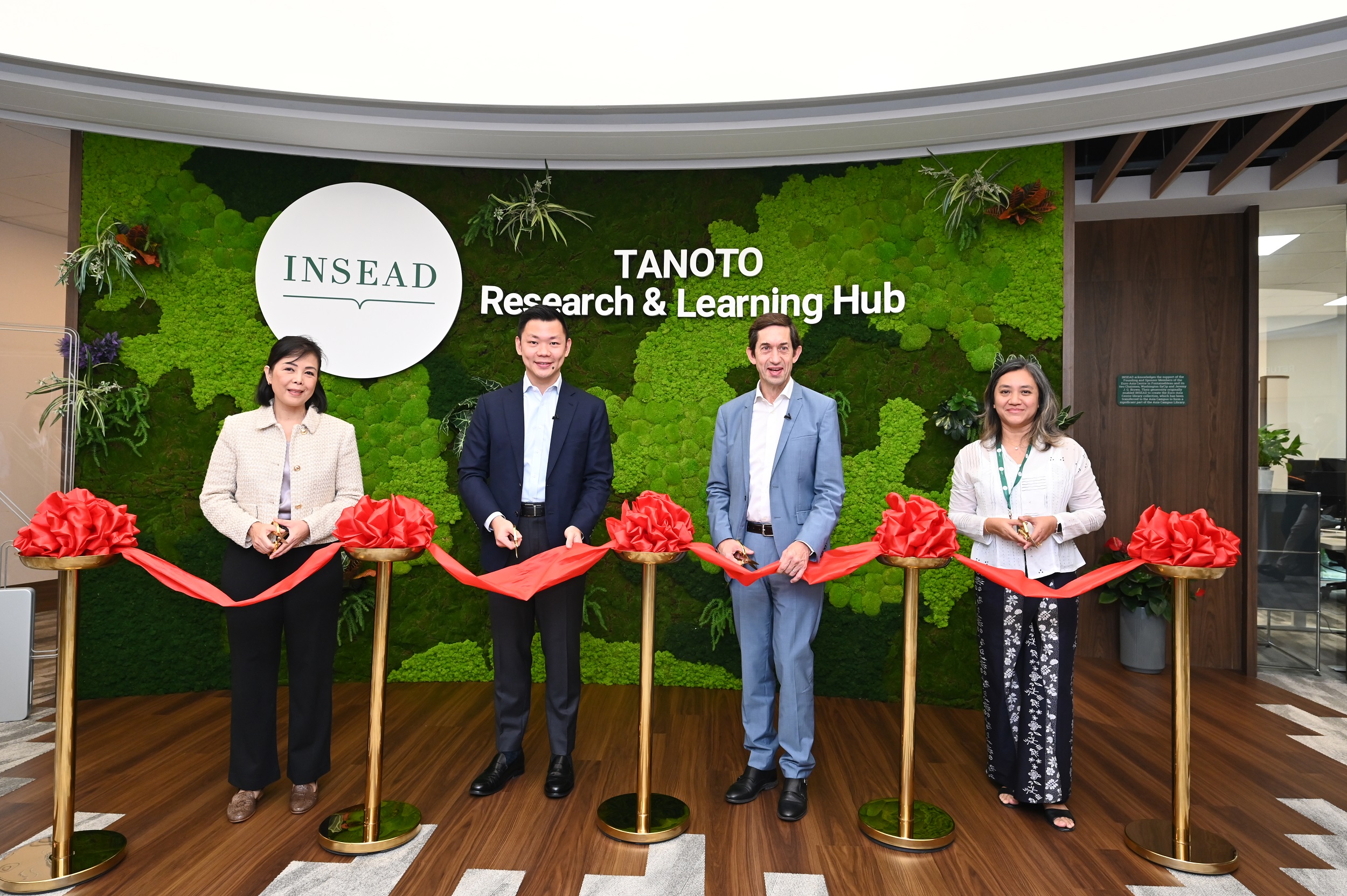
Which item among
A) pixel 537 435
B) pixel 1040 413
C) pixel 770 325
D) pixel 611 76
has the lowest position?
pixel 537 435

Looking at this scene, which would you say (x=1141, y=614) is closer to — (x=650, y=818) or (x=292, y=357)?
(x=650, y=818)

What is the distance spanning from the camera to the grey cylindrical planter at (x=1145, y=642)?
16.2 feet

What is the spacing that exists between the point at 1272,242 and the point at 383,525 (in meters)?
6.01

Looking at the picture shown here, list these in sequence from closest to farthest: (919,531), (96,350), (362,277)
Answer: (919,531)
(96,350)
(362,277)

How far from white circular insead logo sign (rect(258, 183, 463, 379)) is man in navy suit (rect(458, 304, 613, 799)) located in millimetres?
1483

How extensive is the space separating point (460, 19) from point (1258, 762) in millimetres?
5335

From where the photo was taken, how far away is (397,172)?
4379mm

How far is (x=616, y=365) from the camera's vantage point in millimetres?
4375

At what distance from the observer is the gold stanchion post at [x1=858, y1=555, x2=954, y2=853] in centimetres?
258

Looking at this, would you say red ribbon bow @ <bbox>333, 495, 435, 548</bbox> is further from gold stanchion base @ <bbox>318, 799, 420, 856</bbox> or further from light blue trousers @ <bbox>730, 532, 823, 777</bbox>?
light blue trousers @ <bbox>730, 532, 823, 777</bbox>

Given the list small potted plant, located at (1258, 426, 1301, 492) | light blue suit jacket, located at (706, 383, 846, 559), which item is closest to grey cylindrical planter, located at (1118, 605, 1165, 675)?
small potted plant, located at (1258, 426, 1301, 492)

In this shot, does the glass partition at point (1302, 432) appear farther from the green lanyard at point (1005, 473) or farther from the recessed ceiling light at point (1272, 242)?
the green lanyard at point (1005, 473)

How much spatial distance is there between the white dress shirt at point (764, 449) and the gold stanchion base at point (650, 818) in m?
1.14

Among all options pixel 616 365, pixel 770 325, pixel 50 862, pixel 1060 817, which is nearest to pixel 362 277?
pixel 616 365
